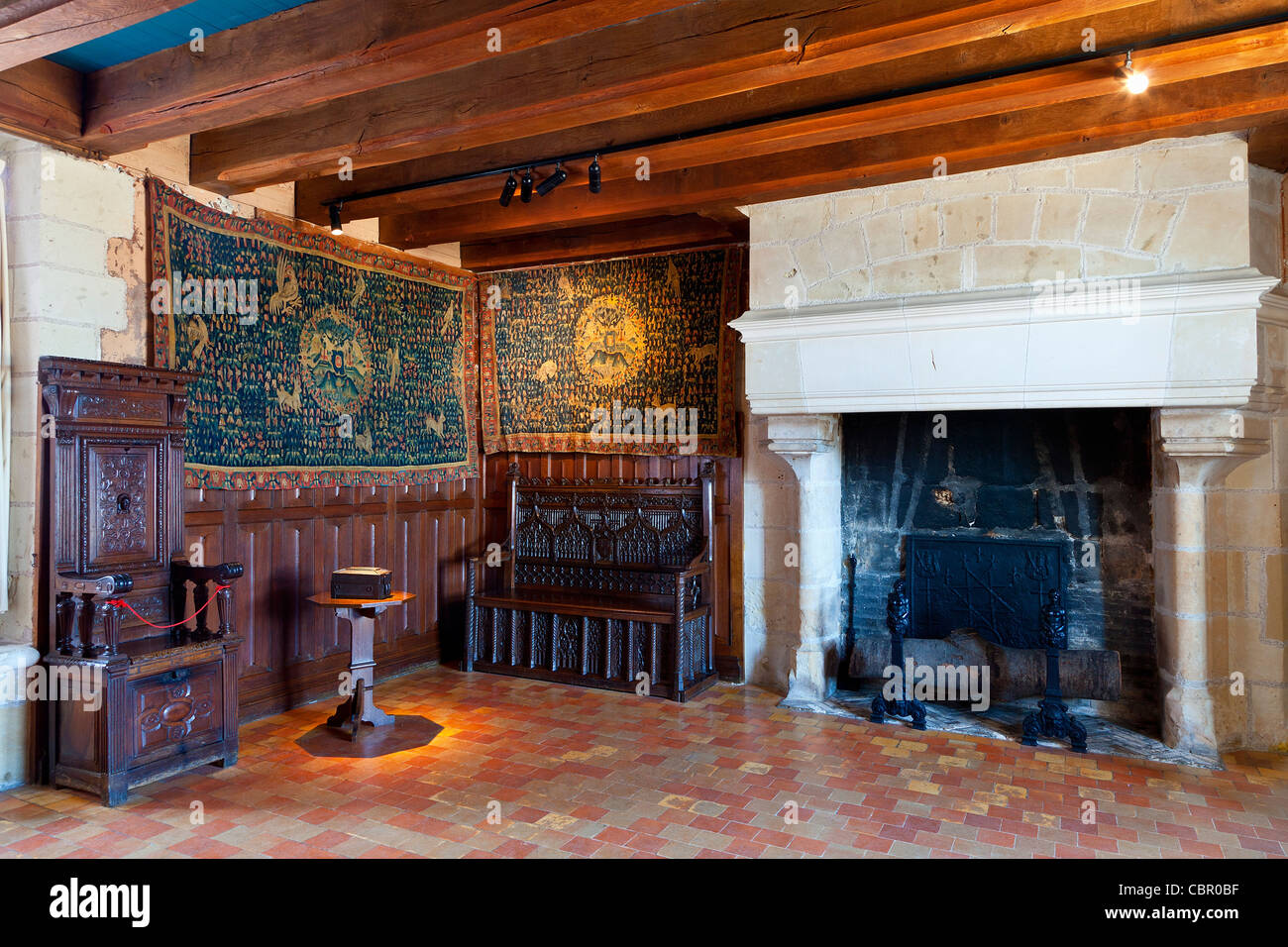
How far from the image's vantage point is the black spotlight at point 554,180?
4.28m

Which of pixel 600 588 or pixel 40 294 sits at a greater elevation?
pixel 40 294

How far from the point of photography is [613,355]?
6.11 metres

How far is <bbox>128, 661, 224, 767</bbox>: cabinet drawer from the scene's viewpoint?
3.67 m

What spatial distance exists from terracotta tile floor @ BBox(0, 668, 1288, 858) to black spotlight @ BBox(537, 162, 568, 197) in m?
2.94

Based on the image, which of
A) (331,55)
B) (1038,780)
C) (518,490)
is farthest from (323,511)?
(1038,780)

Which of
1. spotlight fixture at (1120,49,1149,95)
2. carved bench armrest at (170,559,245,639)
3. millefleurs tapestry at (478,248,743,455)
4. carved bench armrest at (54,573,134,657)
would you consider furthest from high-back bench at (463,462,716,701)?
spotlight fixture at (1120,49,1149,95)

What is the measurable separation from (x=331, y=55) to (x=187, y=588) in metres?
2.82

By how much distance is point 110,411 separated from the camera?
3918 mm

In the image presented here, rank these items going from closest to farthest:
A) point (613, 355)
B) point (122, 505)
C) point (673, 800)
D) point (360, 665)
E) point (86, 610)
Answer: point (673, 800) < point (86, 610) < point (122, 505) < point (360, 665) < point (613, 355)

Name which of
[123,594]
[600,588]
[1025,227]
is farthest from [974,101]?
[123,594]

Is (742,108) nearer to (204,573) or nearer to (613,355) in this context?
(613,355)

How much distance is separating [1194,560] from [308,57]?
4739mm

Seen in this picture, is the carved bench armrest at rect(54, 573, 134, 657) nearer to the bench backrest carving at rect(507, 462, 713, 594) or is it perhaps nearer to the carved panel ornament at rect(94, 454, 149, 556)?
the carved panel ornament at rect(94, 454, 149, 556)
